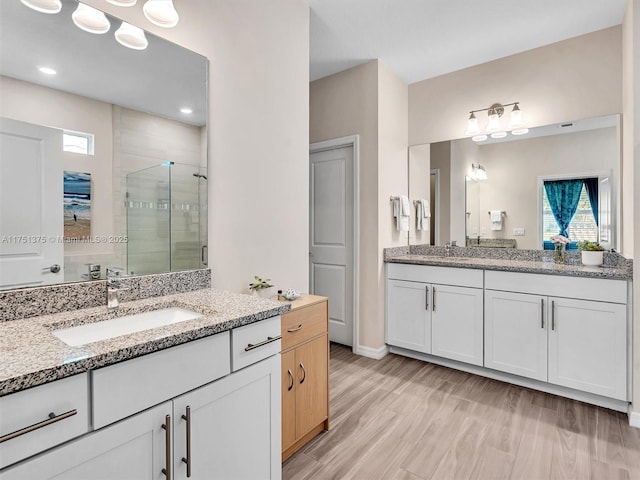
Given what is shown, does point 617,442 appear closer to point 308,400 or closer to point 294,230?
point 308,400

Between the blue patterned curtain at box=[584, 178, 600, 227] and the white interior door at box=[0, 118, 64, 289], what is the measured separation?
11.3 ft

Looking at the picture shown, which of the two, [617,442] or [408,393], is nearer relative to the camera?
[617,442]

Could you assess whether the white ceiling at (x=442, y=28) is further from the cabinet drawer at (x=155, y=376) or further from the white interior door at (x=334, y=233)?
the cabinet drawer at (x=155, y=376)

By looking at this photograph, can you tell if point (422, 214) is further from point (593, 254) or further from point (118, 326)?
point (118, 326)

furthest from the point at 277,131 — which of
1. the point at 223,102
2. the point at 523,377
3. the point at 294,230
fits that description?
the point at 523,377

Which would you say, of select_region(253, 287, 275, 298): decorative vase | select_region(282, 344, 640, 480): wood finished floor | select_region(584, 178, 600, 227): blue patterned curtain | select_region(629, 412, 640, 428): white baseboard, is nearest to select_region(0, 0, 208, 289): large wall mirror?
select_region(253, 287, 275, 298): decorative vase

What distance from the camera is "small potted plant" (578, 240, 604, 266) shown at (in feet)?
8.59

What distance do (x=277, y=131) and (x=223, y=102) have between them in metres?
0.42

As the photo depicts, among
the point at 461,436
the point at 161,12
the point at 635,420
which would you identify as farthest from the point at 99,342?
the point at 635,420

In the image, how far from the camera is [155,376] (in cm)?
102

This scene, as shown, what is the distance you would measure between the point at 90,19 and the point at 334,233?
2.58 metres

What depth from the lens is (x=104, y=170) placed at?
1.44m

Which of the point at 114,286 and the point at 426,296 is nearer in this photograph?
the point at 114,286

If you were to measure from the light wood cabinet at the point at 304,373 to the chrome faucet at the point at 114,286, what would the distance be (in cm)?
74
